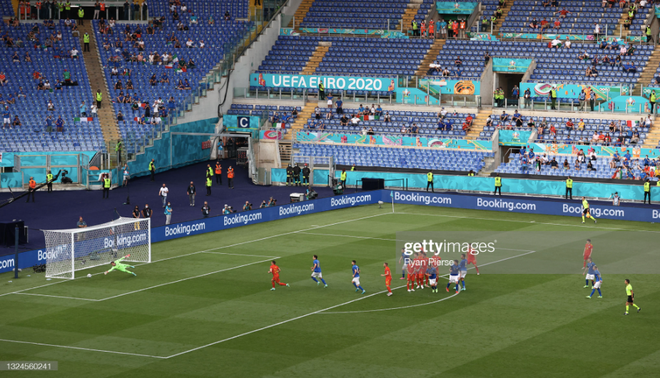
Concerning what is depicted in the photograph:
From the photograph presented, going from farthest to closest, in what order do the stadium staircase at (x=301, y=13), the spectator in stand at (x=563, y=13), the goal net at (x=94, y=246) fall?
the stadium staircase at (x=301, y=13) → the spectator in stand at (x=563, y=13) → the goal net at (x=94, y=246)

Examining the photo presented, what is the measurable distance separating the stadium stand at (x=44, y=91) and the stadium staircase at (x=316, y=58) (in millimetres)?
17051

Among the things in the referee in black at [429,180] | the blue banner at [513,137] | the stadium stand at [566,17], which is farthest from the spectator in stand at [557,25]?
the referee in black at [429,180]

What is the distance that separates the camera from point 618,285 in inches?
1444

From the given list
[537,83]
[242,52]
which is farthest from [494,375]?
[242,52]

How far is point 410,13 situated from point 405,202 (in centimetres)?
2363

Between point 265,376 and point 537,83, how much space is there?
4654cm

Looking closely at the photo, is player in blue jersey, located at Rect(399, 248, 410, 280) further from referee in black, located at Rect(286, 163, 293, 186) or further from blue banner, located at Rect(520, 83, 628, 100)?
blue banner, located at Rect(520, 83, 628, 100)

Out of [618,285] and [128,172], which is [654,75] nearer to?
[618,285]

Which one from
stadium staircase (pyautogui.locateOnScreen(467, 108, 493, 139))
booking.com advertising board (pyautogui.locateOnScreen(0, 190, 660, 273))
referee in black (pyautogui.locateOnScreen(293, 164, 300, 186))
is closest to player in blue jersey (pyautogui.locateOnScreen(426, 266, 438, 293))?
booking.com advertising board (pyautogui.locateOnScreen(0, 190, 660, 273))

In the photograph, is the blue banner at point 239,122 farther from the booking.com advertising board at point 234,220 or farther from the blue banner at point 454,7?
the blue banner at point 454,7

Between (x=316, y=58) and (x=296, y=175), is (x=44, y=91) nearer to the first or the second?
(x=296, y=175)

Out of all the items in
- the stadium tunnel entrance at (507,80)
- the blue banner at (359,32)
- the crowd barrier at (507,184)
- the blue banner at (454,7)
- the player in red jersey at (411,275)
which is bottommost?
the player in red jersey at (411,275)

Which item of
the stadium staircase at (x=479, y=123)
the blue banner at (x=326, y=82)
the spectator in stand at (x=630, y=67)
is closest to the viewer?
the stadium staircase at (x=479, y=123)

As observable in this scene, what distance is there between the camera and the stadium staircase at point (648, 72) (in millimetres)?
64812
